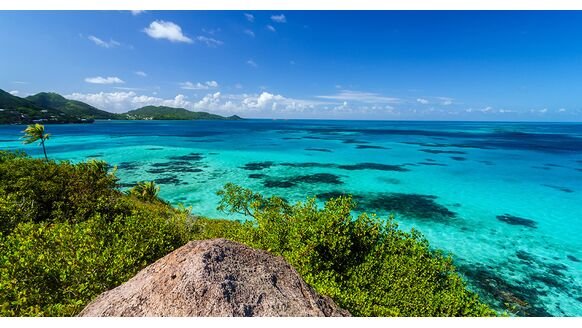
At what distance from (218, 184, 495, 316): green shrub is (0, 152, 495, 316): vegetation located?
0.13 feet

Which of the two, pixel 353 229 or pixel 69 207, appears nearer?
pixel 353 229

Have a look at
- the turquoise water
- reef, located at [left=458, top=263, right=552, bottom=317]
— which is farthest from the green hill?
reef, located at [left=458, top=263, right=552, bottom=317]

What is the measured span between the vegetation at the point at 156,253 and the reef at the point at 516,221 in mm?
19805

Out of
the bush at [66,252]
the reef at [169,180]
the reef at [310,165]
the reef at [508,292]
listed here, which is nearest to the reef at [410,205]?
the reef at [508,292]

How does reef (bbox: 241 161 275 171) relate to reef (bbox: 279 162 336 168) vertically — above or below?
below

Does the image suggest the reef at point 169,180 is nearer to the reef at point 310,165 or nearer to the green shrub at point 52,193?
the reef at point 310,165

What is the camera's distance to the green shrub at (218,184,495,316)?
955cm

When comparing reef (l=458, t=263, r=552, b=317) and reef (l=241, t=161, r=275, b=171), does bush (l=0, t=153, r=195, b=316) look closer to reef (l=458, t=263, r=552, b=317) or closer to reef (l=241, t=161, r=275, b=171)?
reef (l=458, t=263, r=552, b=317)

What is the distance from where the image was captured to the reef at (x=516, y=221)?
27141 mm

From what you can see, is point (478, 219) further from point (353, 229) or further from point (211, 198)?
point (211, 198)

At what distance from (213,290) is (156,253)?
238 inches
